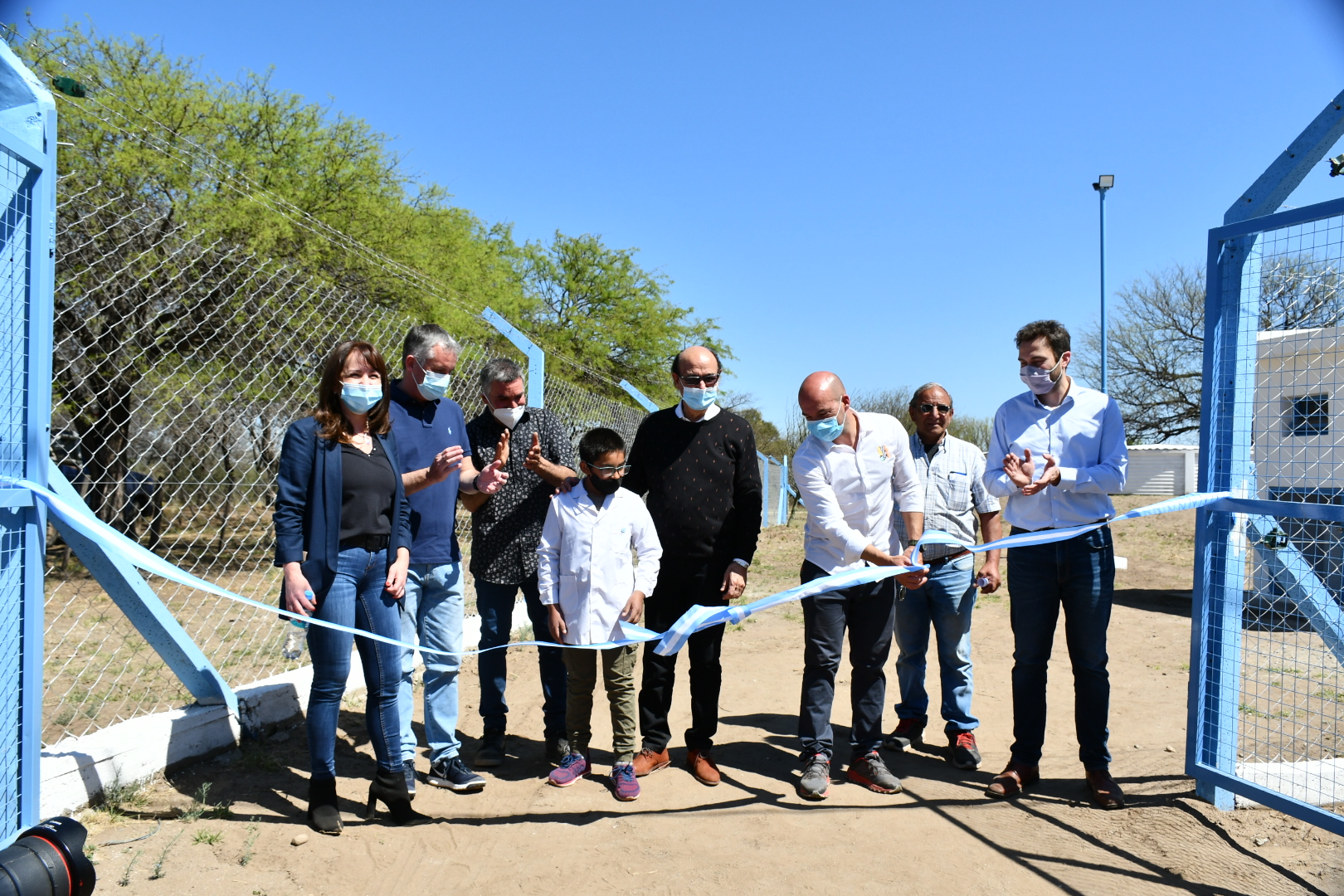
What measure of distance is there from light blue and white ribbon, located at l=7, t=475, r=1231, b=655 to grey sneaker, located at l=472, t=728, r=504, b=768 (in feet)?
1.55

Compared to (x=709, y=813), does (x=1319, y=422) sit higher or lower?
higher

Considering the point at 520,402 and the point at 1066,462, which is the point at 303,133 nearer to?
the point at 520,402

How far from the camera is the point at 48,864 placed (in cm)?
233

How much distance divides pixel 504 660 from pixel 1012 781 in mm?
2442

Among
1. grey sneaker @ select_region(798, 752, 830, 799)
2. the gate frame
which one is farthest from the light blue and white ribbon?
grey sneaker @ select_region(798, 752, 830, 799)

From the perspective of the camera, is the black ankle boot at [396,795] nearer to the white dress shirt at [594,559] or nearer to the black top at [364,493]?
the white dress shirt at [594,559]

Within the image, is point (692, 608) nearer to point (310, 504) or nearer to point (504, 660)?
point (504, 660)

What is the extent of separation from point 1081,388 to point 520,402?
8.74ft

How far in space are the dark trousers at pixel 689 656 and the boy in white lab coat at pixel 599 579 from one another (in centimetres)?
14

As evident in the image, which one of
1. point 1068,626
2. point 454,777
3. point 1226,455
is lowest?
point 454,777

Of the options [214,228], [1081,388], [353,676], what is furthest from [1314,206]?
[214,228]

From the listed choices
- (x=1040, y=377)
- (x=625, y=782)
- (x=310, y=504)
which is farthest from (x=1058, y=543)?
(x=310, y=504)

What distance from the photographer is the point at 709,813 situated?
3.63m

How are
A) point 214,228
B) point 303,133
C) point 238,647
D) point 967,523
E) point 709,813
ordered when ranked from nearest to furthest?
point 709,813
point 967,523
point 238,647
point 214,228
point 303,133
